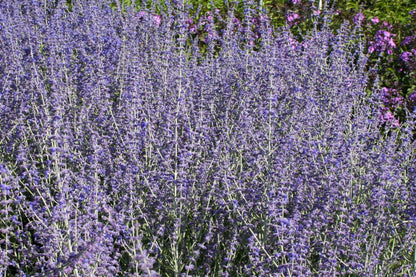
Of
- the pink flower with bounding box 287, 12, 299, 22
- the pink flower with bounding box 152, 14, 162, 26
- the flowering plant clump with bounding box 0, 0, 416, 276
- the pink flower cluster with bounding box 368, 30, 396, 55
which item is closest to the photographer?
the flowering plant clump with bounding box 0, 0, 416, 276

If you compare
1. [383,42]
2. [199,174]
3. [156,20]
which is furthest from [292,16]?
[199,174]

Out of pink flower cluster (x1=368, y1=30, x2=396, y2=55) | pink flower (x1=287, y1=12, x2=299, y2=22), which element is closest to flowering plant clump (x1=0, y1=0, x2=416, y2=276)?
pink flower cluster (x1=368, y1=30, x2=396, y2=55)

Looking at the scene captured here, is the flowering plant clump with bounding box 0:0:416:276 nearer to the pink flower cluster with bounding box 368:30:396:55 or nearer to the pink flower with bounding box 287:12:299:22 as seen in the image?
the pink flower cluster with bounding box 368:30:396:55

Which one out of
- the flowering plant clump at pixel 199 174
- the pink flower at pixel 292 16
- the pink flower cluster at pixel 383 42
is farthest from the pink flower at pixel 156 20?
the pink flower cluster at pixel 383 42

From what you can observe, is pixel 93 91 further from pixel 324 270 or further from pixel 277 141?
pixel 324 270

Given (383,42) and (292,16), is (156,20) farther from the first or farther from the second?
(383,42)

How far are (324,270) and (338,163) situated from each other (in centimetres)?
83

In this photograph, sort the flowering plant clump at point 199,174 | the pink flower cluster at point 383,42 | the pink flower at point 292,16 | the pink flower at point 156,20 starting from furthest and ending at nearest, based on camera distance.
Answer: the pink flower at point 292,16, the pink flower at point 156,20, the pink flower cluster at point 383,42, the flowering plant clump at point 199,174

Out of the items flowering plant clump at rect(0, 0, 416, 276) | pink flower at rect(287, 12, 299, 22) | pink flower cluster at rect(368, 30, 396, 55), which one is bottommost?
flowering plant clump at rect(0, 0, 416, 276)

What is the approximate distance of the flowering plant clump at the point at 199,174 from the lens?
256cm

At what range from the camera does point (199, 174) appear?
121 inches

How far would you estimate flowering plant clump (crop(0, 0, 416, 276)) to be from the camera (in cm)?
256

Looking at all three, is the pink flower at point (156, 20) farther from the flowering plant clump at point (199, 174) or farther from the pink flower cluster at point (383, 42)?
the pink flower cluster at point (383, 42)

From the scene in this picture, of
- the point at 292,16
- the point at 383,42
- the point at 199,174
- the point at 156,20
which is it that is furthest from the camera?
the point at 292,16
